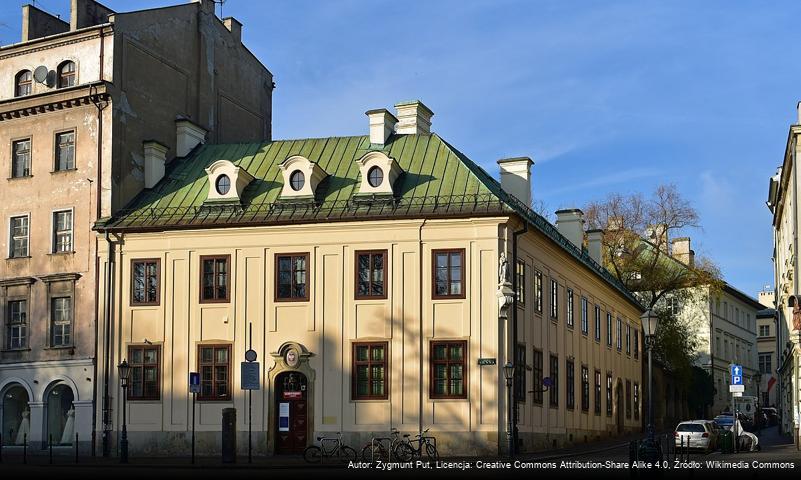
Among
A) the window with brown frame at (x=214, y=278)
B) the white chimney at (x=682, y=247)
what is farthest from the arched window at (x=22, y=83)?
the white chimney at (x=682, y=247)

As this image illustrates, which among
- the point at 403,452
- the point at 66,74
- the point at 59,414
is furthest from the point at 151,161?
the point at 403,452

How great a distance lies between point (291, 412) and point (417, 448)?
5116 millimetres

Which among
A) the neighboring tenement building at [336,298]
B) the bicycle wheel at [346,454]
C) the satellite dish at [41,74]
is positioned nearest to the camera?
the bicycle wheel at [346,454]

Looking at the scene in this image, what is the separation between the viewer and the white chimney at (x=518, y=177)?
48688 mm

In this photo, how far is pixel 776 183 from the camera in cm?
6178

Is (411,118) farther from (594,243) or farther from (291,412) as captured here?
(594,243)

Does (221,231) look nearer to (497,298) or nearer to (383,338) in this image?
(383,338)

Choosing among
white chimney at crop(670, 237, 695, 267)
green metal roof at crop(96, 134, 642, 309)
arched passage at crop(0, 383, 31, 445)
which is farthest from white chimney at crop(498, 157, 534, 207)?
white chimney at crop(670, 237, 695, 267)

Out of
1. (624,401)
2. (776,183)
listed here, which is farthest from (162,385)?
(776,183)

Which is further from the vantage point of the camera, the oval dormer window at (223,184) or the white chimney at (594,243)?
the white chimney at (594,243)

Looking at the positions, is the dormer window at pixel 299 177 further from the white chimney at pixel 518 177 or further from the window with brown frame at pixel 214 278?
the white chimney at pixel 518 177

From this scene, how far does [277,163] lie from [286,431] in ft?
36.3

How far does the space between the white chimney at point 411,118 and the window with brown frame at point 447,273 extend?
24.9 feet

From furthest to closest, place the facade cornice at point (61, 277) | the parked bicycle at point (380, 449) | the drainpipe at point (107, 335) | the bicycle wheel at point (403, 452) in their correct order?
1. the facade cornice at point (61, 277)
2. the drainpipe at point (107, 335)
3. the parked bicycle at point (380, 449)
4. the bicycle wheel at point (403, 452)
